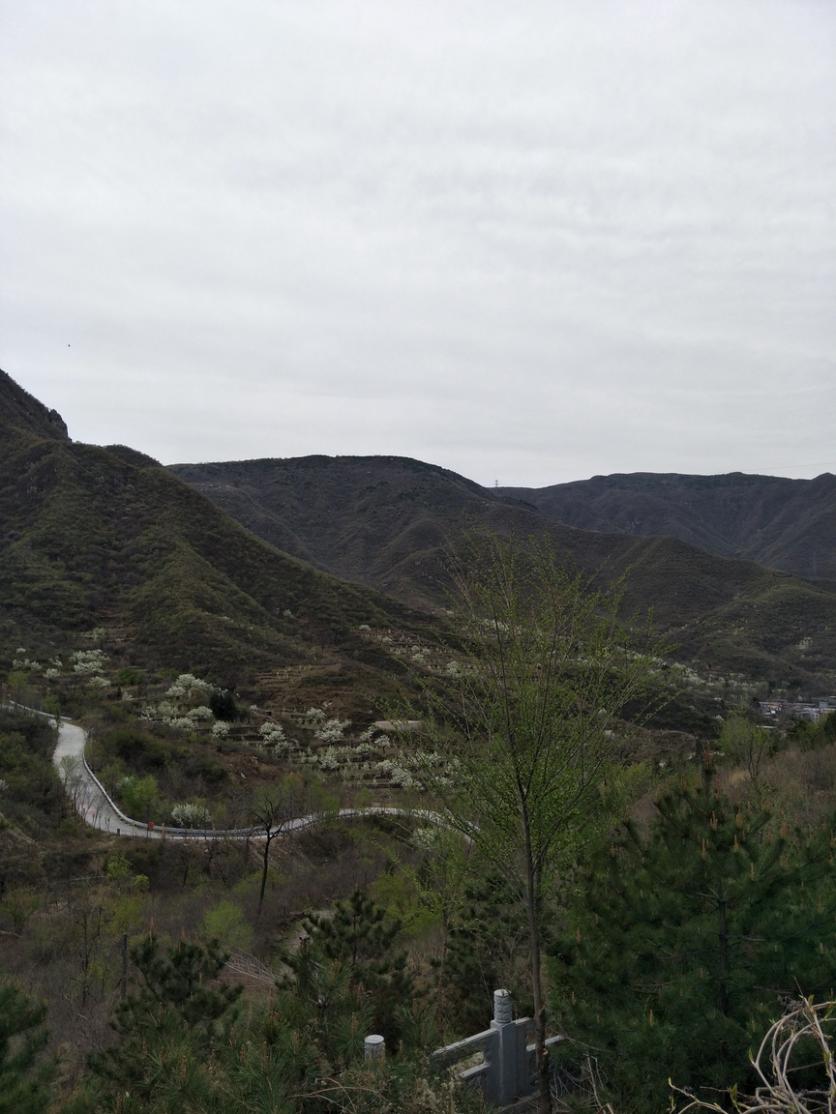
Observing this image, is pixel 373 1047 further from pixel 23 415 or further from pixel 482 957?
pixel 23 415

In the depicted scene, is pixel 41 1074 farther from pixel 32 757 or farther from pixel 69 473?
pixel 69 473

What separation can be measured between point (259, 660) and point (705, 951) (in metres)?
43.1

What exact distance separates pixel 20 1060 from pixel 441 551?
66.4 metres

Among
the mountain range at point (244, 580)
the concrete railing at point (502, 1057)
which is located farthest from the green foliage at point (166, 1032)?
the mountain range at point (244, 580)

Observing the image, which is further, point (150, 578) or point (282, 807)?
point (150, 578)

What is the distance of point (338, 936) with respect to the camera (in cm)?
830

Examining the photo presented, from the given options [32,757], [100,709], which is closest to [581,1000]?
[32,757]

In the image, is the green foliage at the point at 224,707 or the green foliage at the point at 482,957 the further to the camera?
the green foliage at the point at 224,707

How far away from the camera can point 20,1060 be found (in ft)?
15.8

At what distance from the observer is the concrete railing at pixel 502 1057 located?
623 centimetres

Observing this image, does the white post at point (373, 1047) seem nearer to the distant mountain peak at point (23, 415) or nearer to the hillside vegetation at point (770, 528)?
the distant mountain peak at point (23, 415)

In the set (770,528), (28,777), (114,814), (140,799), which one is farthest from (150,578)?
(770,528)

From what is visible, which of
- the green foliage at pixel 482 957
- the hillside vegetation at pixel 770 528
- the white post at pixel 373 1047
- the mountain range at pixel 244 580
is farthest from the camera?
the hillside vegetation at pixel 770 528

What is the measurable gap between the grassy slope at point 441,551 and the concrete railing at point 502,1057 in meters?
44.4
